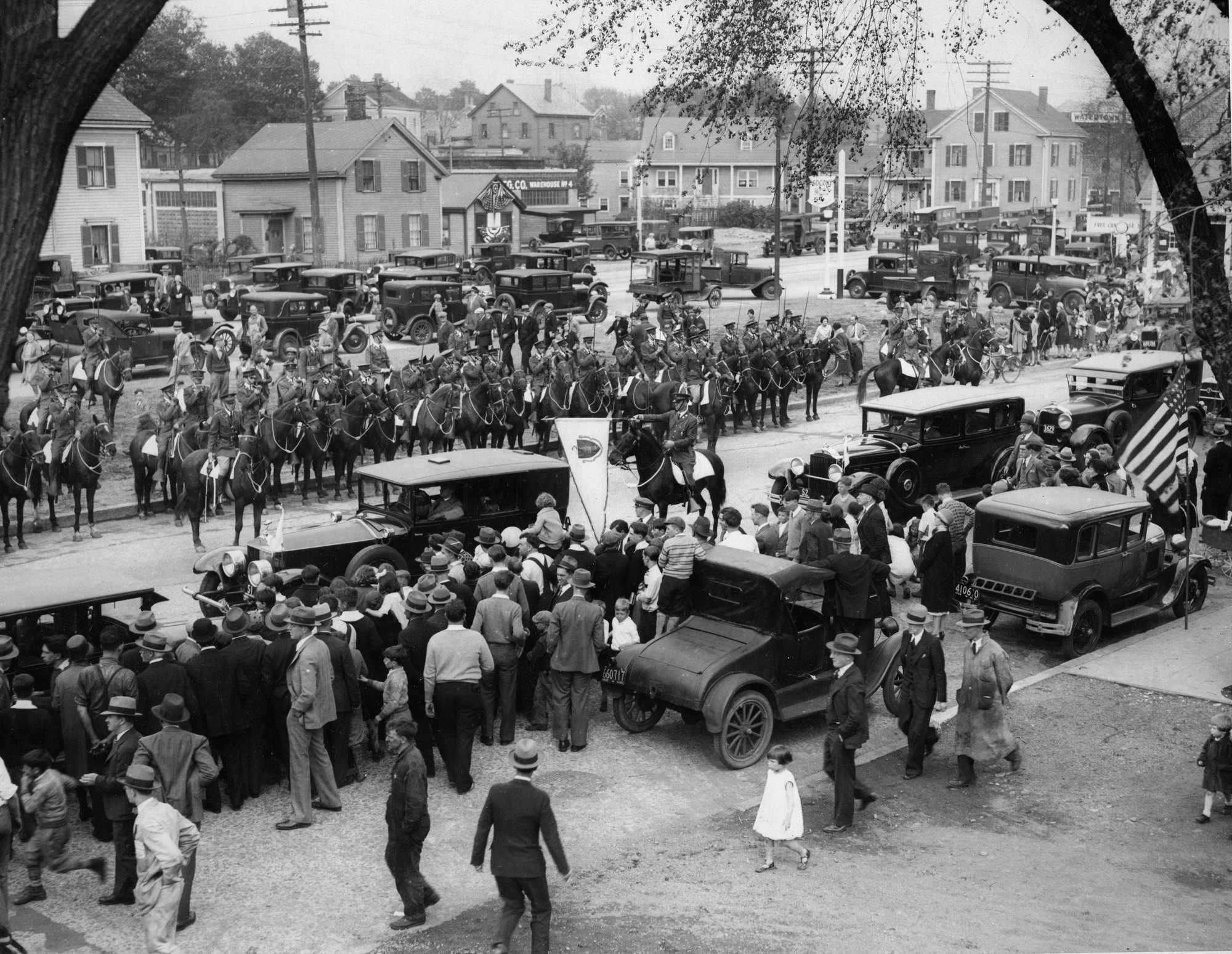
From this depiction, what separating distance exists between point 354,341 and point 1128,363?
59.9 feet

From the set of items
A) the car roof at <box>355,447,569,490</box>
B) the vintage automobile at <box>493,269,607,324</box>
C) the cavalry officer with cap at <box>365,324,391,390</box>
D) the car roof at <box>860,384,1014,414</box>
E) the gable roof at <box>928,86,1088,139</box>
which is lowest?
the car roof at <box>355,447,569,490</box>

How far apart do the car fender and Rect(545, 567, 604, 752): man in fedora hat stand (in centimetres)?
103

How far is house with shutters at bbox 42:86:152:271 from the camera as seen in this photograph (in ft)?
155

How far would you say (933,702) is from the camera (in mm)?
11180

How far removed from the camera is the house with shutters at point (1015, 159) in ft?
258

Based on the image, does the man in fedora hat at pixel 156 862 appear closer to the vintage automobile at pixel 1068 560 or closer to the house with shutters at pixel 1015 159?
the vintage automobile at pixel 1068 560

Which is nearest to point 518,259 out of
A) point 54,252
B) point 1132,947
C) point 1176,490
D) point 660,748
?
point 54,252

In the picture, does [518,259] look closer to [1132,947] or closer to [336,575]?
[336,575]

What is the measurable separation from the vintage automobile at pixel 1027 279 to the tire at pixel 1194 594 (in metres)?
29.3

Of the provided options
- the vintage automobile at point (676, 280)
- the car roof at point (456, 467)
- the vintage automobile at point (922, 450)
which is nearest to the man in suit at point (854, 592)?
the car roof at point (456, 467)

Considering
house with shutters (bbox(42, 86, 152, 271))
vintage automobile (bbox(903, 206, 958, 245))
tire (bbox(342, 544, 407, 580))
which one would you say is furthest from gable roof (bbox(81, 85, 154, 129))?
tire (bbox(342, 544, 407, 580))

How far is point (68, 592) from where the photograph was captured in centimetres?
1118

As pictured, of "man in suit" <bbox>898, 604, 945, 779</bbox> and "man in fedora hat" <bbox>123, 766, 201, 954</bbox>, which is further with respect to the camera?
"man in suit" <bbox>898, 604, 945, 779</bbox>

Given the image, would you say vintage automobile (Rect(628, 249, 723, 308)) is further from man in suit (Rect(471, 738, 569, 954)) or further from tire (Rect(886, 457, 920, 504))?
man in suit (Rect(471, 738, 569, 954))
